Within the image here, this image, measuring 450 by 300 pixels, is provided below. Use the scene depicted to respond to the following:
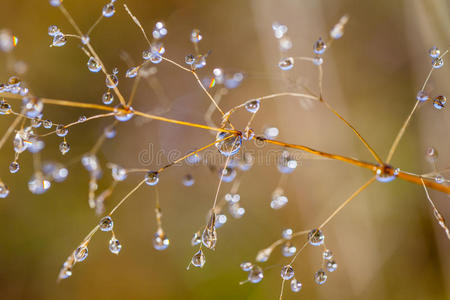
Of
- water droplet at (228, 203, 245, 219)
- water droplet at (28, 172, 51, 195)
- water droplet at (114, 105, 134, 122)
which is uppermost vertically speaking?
water droplet at (114, 105, 134, 122)

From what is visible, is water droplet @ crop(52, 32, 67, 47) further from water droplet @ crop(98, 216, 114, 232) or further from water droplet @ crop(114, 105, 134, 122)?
water droplet @ crop(98, 216, 114, 232)

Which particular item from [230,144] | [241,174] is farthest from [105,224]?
[241,174]

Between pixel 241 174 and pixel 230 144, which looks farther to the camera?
pixel 241 174

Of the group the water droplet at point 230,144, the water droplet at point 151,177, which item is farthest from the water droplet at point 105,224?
the water droplet at point 230,144

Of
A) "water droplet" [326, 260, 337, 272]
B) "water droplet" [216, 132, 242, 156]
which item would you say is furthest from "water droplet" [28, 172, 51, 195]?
"water droplet" [326, 260, 337, 272]

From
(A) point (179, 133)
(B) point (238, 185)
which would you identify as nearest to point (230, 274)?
(B) point (238, 185)

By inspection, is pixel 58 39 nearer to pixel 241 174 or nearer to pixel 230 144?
pixel 230 144

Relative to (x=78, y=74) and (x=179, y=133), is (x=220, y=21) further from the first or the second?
(x=78, y=74)

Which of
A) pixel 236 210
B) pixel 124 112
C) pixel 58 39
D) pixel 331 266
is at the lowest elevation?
pixel 331 266
